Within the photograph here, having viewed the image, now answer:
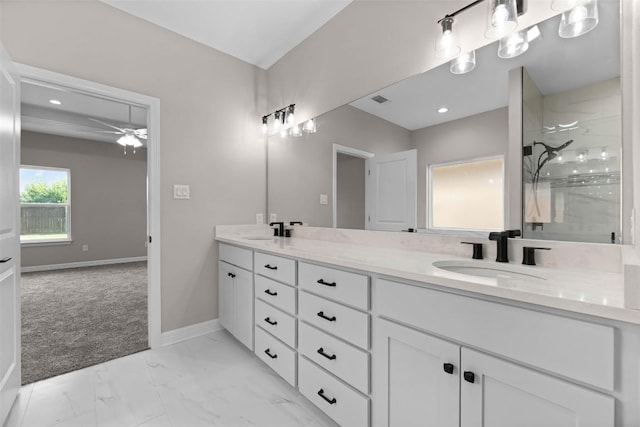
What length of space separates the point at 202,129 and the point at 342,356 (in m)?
2.22

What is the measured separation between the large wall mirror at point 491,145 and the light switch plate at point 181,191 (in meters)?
1.26

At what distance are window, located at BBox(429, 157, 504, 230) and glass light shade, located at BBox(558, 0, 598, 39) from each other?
54 centimetres

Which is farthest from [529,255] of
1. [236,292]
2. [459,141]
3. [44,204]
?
[44,204]

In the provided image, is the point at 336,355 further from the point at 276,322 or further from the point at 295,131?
the point at 295,131

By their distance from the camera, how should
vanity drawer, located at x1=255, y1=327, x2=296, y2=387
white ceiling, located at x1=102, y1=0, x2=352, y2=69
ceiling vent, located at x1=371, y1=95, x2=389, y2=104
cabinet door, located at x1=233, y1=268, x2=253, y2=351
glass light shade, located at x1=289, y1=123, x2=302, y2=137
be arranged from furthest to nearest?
glass light shade, located at x1=289, y1=123, x2=302, y2=137 → white ceiling, located at x1=102, y1=0, x2=352, y2=69 → cabinet door, located at x1=233, y1=268, x2=253, y2=351 → ceiling vent, located at x1=371, y1=95, x2=389, y2=104 → vanity drawer, located at x1=255, y1=327, x2=296, y2=387

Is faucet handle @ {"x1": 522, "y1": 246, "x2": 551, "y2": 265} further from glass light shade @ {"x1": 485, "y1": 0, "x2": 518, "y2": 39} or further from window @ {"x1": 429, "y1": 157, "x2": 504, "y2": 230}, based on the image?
glass light shade @ {"x1": 485, "y1": 0, "x2": 518, "y2": 39}

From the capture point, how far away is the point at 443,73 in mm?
1539

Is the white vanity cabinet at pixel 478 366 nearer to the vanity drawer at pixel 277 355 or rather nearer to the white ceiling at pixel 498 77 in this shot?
the vanity drawer at pixel 277 355

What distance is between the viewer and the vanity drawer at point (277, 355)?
1.59 m

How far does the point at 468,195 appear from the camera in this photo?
57.1 inches

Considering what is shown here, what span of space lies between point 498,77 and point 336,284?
1265 mm

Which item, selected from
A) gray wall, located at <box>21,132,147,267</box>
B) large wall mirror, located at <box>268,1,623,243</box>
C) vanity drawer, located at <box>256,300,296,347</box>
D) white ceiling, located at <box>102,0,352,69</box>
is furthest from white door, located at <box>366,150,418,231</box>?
gray wall, located at <box>21,132,147,267</box>

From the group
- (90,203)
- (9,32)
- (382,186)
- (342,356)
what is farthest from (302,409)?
(90,203)

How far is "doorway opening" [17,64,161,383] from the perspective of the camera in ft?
7.39
